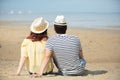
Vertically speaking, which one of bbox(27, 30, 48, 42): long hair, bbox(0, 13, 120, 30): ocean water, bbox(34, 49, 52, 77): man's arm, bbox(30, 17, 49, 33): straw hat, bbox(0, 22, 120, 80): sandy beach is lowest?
bbox(0, 13, 120, 30): ocean water

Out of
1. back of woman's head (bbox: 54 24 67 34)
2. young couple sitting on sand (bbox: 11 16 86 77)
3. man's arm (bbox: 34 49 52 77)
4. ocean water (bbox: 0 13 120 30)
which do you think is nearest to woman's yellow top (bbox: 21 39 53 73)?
young couple sitting on sand (bbox: 11 16 86 77)

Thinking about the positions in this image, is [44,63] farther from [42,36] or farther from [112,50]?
[112,50]

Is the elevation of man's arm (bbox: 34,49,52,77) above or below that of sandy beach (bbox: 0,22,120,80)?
above

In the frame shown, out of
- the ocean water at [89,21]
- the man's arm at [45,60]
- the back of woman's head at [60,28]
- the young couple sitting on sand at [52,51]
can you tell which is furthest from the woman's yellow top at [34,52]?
Result: the ocean water at [89,21]

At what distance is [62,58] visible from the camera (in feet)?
22.1

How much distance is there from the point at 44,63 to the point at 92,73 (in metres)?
1.14

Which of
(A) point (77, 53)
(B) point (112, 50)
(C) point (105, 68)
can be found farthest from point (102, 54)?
(A) point (77, 53)

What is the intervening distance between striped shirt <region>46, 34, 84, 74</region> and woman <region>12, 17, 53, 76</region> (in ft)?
0.66

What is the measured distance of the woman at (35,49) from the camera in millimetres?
6750

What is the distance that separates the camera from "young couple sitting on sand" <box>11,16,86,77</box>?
21.9 feet

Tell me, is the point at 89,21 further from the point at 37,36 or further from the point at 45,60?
the point at 45,60

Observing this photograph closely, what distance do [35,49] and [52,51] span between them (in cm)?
28

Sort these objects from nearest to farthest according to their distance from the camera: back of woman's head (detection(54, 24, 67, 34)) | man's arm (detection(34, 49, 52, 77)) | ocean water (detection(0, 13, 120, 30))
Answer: man's arm (detection(34, 49, 52, 77))
back of woman's head (detection(54, 24, 67, 34))
ocean water (detection(0, 13, 120, 30))

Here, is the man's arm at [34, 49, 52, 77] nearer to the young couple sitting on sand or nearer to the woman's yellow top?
the young couple sitting on sand
